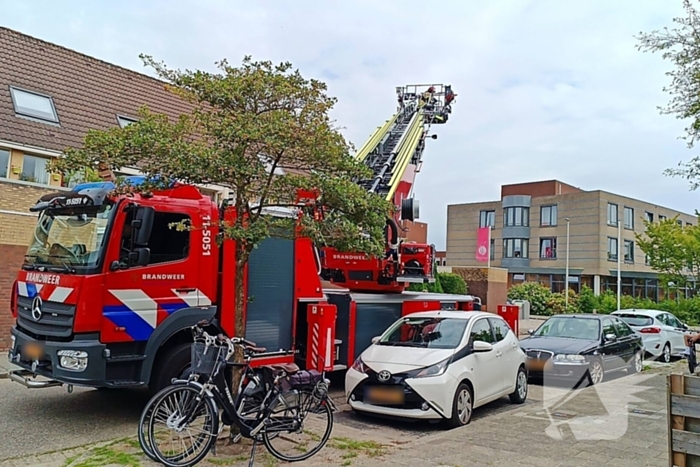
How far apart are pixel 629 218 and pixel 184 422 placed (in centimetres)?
5035

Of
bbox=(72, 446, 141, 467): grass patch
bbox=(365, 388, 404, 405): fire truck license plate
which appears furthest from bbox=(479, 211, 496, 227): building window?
bbox=(72, 446, 141, 467): grass patch

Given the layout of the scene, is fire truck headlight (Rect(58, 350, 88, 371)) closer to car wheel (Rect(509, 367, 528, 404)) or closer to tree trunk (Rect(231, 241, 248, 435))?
tree trunk (Rect(231, 241, 248, 435))

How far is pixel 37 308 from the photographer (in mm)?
7223

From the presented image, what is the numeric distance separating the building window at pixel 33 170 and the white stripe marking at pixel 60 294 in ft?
25.3

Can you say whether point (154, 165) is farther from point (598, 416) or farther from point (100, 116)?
point (100, 116)

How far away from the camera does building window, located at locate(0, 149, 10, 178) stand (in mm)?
13273

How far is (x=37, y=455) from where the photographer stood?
6000 millimetres

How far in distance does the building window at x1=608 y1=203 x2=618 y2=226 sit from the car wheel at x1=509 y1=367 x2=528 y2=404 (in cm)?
4161

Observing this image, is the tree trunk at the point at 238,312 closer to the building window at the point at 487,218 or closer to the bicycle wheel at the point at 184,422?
the bicycle wheel at the point at 184,422

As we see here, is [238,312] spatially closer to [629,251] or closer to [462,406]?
[462,406]

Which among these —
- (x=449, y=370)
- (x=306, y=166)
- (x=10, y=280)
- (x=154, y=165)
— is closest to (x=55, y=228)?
(x=154, y=165)

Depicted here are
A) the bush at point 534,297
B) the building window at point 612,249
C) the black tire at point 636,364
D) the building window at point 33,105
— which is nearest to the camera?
the black tire at point 636,364

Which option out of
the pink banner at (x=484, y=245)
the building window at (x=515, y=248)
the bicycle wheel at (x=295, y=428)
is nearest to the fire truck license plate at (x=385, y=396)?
the bicycle wheel at (x=295, y=428)

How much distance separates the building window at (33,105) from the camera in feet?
47.1
